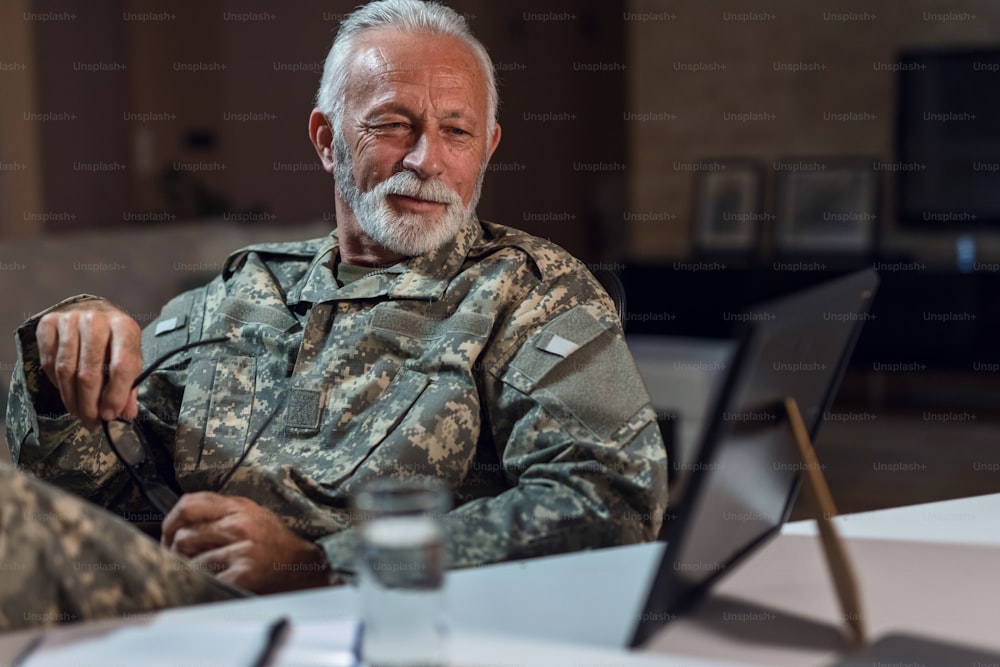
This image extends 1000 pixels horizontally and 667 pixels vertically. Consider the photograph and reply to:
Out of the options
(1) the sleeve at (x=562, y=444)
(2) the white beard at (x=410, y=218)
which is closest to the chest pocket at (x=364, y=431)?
(1) the sleeve at (x=562, y=444)

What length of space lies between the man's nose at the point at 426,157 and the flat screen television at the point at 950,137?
384cm

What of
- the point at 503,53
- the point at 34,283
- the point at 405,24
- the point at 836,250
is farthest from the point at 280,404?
the point at 503,53

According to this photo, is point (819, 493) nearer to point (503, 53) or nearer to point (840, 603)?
point (840, 603)

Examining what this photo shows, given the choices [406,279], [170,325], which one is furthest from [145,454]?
[406,279]

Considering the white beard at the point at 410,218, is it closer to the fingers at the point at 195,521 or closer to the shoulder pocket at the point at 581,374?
the shoulder pocket at the point at 581,374

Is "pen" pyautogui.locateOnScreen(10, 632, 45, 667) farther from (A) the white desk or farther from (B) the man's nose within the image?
(B) the man's nose

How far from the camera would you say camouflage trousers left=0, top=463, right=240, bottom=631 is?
2.65 ft

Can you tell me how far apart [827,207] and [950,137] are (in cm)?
60

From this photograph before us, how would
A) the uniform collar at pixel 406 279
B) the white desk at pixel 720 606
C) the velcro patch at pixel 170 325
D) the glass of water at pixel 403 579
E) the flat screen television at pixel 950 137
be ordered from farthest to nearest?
the flat screen television at pixel 950 137, the velcro patch at pixel 170 325, the uniform collar at pixel 406 279, the white desk at pixel 720 606, the glass of water at pixel 403 579

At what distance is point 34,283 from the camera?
3.06 meters

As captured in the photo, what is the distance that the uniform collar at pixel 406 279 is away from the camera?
5.03 ft

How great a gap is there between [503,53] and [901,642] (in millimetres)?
6102

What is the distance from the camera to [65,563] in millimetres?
826

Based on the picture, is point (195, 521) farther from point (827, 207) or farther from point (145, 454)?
point (827, 207)
